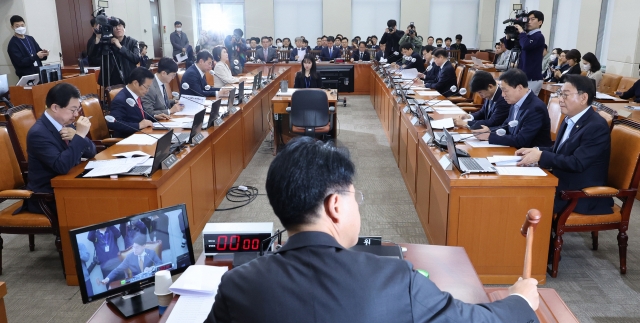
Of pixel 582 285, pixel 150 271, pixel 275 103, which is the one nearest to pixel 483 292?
pixel 150 271

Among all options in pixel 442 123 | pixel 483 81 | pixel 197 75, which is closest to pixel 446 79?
pixel 483 81

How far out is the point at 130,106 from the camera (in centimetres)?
393

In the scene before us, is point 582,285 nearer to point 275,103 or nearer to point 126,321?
point 126,321

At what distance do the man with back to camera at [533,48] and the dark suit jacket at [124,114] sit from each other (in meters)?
3.93

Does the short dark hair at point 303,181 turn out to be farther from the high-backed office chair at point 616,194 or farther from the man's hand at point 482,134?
the man's hand at point 482,134

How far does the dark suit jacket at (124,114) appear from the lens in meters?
3.95

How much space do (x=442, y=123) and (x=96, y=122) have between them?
2.66 m

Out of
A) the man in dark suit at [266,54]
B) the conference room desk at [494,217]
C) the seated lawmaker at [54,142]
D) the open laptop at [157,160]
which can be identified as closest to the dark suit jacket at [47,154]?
the seated lawmaker at [54,142]

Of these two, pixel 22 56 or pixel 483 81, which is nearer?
pixel 483 81

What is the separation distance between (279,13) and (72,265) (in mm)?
12560

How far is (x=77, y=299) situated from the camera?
109 inches

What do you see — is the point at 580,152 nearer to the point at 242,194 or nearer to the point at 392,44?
the point at 242,194

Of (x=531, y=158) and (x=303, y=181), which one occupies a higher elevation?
(x=303, y=181)

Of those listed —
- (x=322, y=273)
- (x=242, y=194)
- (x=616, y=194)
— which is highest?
(x=322, y=273)
